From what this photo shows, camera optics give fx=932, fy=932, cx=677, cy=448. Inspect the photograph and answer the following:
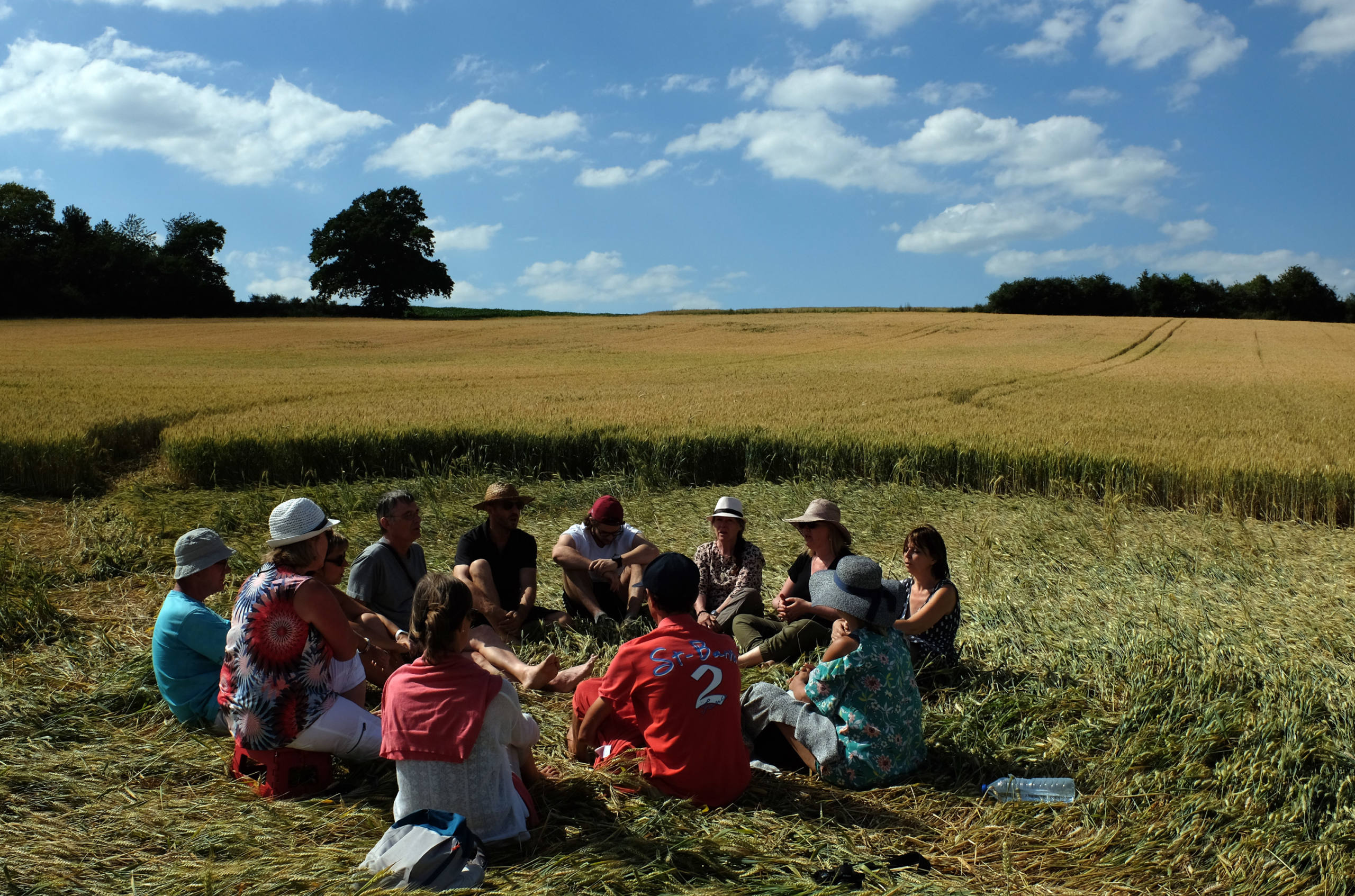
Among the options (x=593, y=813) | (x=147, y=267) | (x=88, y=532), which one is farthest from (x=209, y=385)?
(x=147, y=267)

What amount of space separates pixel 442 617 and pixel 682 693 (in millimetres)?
1020

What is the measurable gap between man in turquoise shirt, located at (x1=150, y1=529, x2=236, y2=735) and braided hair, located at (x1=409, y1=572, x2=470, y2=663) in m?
1.46

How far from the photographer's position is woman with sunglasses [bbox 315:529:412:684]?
494 cm

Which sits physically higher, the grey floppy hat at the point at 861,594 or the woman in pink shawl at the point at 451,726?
the grey floppy hat at the point at 861,594

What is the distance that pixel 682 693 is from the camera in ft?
12.3

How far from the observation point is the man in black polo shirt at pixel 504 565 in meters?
6.14

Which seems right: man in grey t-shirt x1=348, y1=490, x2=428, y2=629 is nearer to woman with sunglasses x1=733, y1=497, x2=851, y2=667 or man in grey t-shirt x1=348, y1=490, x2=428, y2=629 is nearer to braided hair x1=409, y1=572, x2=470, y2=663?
woman with sunglasses x1=733, y1=497, x2=851, y2=667

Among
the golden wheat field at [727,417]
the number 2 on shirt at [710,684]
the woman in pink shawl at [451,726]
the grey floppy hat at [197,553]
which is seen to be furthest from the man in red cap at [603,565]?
the golden wheat field at [727,417]

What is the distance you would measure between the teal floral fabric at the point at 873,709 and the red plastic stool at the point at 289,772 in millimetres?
2244

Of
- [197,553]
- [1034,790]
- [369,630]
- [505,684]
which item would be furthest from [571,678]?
[1034,790]

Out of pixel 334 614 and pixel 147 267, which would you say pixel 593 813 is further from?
pixel 147 267

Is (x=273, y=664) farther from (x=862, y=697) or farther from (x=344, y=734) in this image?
(x=862, y=697)

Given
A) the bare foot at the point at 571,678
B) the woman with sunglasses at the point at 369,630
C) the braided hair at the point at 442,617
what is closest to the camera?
the braided hair at the point at 442,617

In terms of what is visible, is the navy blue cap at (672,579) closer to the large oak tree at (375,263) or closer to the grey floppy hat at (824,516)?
the grey floppy hat at (824,516)
